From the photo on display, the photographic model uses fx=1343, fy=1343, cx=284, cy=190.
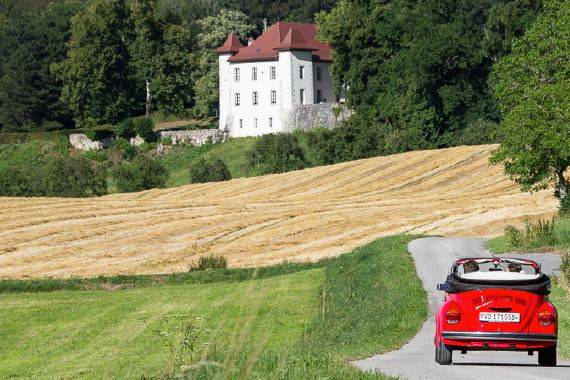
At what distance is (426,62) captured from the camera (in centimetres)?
10794

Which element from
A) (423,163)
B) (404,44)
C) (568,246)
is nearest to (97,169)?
(404,44)

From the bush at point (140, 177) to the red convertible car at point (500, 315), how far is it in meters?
85.5

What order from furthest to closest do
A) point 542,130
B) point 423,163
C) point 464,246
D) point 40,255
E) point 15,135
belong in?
point 15,135 < point 423,163 < point 40,255 < point 542,130 < point 464,246

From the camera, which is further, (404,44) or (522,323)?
(404,44)

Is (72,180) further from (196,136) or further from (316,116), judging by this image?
(316,116)

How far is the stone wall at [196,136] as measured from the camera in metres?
125

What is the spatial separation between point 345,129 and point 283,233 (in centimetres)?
5450

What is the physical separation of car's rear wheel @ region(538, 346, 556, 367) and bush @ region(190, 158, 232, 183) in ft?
281

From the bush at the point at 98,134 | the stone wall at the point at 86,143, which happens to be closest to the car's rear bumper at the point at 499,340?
the stone wall at the point at 86,143

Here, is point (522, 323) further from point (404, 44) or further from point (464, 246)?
point (404, 44)

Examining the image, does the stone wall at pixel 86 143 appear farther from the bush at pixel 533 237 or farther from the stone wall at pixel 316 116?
the bush at pixel 533 237

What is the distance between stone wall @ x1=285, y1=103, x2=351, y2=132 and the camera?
402 ft

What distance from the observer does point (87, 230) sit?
5734 centimetres

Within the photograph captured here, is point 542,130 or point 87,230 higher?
point 542,130
